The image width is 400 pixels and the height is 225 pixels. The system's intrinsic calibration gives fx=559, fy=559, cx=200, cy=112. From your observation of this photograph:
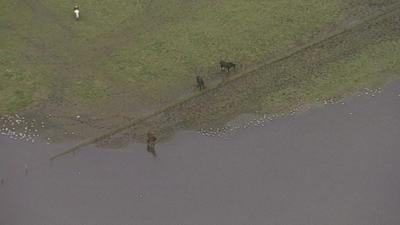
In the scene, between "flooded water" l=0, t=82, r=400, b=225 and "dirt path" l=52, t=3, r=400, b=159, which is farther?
"dirt path" l=52, t=3, r=400, b=159

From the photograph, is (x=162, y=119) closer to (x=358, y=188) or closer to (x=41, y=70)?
(x=41, y=70)

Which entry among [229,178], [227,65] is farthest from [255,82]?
[229,178]

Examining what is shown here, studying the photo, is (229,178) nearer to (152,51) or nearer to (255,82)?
(255,82)

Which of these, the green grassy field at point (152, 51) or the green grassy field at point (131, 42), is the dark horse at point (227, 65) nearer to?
the green grassy field at point (152, 51)

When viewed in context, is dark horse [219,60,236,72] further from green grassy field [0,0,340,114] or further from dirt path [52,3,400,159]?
green grassy field [0,0,340,114]

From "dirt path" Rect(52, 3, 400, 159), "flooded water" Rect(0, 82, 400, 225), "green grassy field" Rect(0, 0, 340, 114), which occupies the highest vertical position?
"green grassy field" Rect(0, 0, 340, 114)

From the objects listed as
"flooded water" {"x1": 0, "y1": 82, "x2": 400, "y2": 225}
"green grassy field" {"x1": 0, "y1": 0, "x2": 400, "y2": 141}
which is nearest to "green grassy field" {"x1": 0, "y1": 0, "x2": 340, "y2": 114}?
"green grassy field" {"x1": 0, "y1": 0, "x2": 400, "y2": 141}

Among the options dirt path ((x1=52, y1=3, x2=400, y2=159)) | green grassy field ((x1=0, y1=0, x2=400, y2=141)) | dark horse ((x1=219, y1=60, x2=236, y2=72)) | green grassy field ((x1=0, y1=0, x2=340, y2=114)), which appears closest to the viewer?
dirt path ((x1=52, y1=3, x2=400, y2=159))

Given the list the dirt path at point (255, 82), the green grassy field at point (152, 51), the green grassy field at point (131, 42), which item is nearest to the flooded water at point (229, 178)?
the dirt path at point (255, 82)
